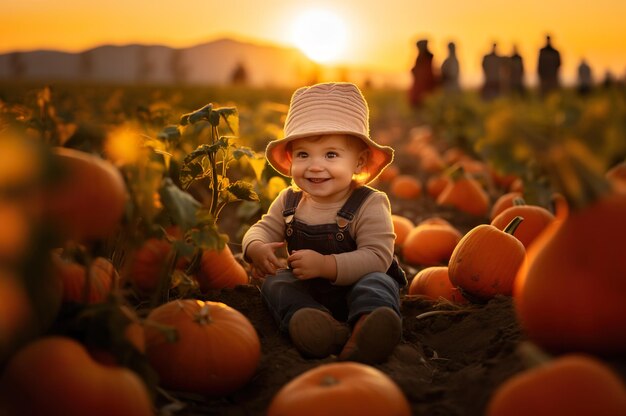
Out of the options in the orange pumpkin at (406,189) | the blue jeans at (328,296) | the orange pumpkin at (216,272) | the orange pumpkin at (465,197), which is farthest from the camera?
the orange pumpkin at (406,189)

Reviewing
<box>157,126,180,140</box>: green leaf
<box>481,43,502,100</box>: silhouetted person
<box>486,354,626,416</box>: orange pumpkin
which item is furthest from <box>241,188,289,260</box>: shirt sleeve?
<box>481,43,502,100</box>: silhouetted person

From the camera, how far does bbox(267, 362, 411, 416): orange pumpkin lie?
2033 millimetres

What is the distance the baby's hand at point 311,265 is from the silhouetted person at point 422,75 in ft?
85.9

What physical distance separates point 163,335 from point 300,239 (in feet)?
3.75

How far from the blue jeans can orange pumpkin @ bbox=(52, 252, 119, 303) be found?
32.5 inches

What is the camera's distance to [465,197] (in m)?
6.91

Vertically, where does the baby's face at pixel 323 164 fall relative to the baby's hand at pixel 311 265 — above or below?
above

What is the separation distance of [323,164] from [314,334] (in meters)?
0.88

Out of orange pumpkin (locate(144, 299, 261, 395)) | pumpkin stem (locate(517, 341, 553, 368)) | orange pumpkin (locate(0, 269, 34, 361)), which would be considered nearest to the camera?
orange pumpkin (locate(0, 269, 34, 361))

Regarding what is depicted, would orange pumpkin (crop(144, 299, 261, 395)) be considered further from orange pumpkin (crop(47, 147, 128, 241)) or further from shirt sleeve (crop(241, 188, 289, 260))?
shirt sleeve (crop(241, 188, 289, 260))

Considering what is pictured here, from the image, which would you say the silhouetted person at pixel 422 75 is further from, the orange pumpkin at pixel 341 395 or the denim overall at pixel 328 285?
the orange pumpkin at pixel 341 395

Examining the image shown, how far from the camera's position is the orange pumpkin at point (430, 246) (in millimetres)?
4926

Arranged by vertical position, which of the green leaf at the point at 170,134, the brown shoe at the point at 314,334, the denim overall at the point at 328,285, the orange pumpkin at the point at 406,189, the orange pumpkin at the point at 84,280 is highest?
the green leaf at the point at 170,134

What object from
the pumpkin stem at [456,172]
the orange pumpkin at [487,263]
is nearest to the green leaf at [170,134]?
the orange pumpkin at [487,263]
